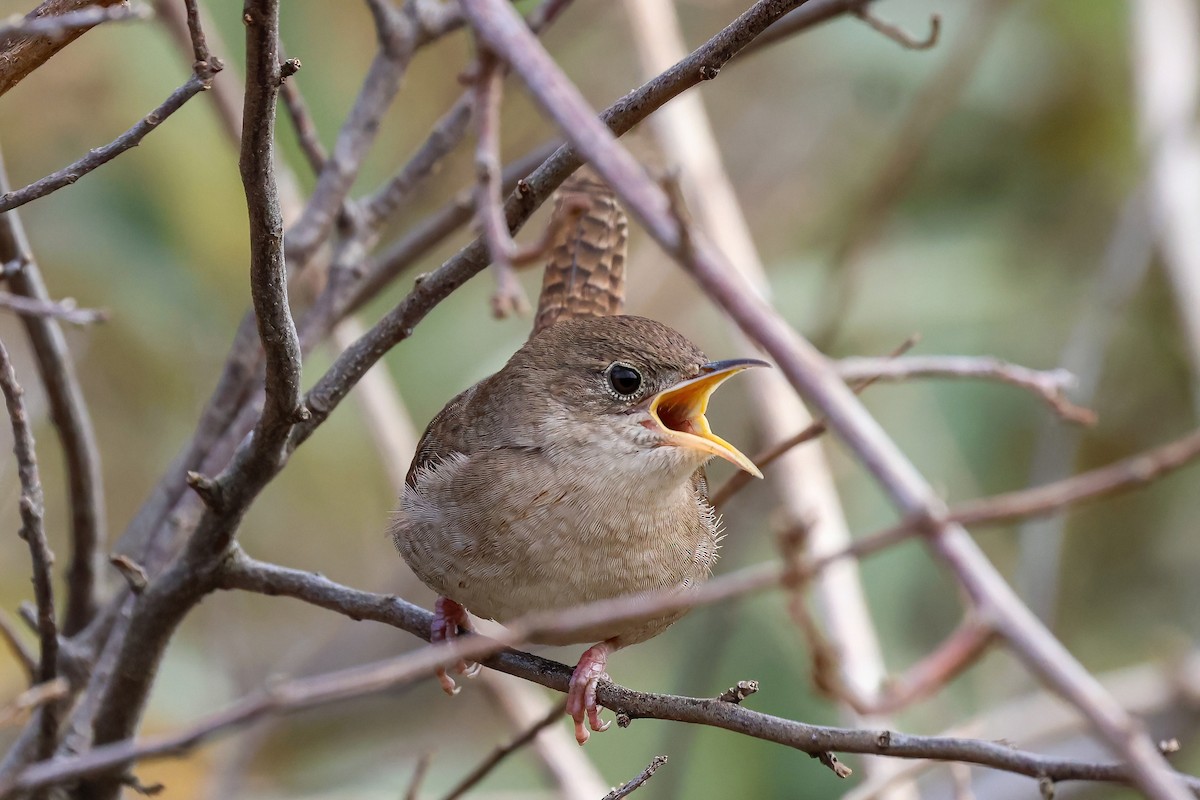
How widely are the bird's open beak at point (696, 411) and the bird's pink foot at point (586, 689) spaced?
39 centimetres

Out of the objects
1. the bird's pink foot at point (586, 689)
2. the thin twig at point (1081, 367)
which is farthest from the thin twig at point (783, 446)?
the thin twig at point (1081, 367)

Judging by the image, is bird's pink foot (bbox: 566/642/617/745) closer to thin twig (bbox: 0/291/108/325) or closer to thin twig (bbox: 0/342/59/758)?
thin twig (bbox: 0/342/59/758)

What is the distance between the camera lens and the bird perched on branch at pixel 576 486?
2.14 m

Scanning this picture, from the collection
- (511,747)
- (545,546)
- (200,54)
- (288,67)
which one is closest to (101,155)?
(200,54)

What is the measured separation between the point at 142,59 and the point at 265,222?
295 centimetres

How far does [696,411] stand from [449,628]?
0.62 meters

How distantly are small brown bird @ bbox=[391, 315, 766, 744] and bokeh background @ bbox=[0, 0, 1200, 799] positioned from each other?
4.67 feet

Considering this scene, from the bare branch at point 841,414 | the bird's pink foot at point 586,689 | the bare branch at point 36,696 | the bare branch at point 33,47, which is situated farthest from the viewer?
the bird's pink foot at point 586,689

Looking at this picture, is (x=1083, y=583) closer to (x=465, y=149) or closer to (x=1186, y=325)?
(x=1186, y=325)

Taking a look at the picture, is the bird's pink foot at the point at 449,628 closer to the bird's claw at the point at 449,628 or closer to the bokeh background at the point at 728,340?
the bird's claw at the point at 449,628

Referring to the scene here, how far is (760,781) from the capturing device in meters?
4.14

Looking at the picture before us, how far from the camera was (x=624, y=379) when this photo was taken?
94.6 inches

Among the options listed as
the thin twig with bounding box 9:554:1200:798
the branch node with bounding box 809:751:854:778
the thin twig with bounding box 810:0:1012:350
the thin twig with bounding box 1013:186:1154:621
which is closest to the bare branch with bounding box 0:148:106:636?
the thin twig with bounding box 9:554:1200:798

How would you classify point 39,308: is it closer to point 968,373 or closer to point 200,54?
point 200,54
